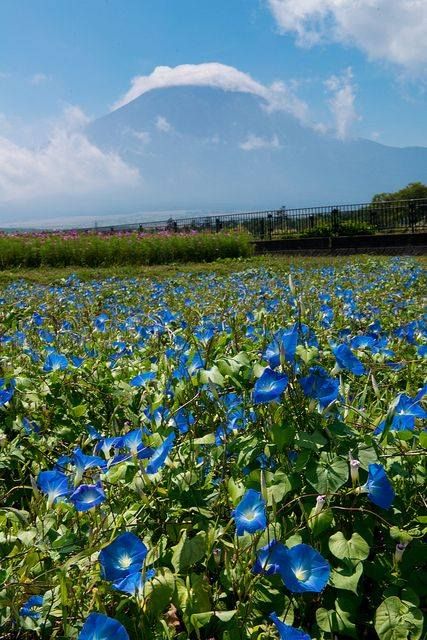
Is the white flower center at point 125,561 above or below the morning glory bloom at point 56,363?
below

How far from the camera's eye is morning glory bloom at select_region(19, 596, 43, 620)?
1.24m

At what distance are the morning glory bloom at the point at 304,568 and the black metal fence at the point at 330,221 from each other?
21981 mm

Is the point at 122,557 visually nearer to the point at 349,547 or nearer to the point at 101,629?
the point at 101,629

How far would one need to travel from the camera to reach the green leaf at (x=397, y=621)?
1221mm

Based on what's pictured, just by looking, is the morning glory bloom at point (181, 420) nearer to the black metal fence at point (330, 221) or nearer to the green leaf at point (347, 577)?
the green leaf at point (347, 577)

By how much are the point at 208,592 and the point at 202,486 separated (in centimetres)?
34

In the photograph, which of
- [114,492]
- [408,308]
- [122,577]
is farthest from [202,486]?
[408,308]

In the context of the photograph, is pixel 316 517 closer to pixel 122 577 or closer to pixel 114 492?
pixel 122 577

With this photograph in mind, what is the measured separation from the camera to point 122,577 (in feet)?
3.73

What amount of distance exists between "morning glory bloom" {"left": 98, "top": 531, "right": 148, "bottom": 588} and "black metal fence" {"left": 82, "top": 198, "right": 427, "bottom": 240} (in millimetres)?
22096

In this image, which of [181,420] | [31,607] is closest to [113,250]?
[181,420]

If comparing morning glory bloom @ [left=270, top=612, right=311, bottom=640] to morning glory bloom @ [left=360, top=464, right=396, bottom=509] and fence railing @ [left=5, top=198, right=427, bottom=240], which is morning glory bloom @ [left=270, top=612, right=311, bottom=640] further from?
fence railing @ [left=5, top=198, right=427, bottom=240]

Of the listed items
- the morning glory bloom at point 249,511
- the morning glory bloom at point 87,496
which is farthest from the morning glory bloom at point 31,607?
the morning glory bloom at point 249,511

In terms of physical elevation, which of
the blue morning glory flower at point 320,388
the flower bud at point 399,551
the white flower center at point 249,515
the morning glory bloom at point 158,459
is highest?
the blue morning glory flower at point 320,388
